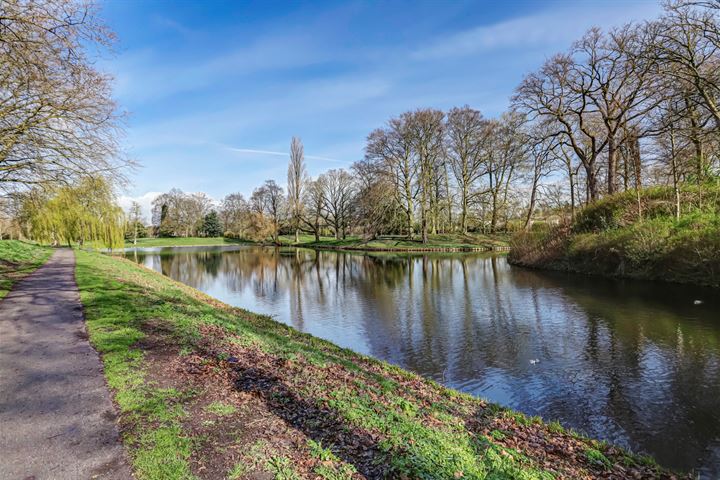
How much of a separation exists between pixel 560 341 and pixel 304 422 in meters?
7.56

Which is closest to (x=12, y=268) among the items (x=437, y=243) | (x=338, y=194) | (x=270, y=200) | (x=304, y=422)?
(x=304, y=422)

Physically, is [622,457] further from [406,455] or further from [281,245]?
[281,245]

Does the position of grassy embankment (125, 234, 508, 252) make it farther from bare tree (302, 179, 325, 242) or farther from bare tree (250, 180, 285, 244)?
bare tree (250, 180, 285, 244)

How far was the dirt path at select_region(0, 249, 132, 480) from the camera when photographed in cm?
318

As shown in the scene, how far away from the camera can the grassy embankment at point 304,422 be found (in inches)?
135

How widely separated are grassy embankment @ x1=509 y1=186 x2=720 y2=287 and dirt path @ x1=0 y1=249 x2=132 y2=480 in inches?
728

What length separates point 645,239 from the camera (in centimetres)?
1680

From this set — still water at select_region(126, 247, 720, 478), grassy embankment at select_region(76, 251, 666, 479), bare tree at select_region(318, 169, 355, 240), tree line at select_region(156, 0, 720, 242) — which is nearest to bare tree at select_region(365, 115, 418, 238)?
tree line at select_region(156, 0, 720, 242)

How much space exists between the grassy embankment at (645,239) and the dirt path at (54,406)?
18.5 meters

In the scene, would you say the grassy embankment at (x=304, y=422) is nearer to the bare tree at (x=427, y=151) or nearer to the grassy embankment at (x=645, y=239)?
the grassy embankment at (x=645, y=239)

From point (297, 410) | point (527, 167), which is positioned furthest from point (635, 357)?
point (527, 167)

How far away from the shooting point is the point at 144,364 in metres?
5.44

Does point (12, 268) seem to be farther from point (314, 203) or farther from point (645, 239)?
point (314, 203)

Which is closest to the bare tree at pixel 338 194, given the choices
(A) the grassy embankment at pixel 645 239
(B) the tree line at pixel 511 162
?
(B) the tree line at pixel 511 162
